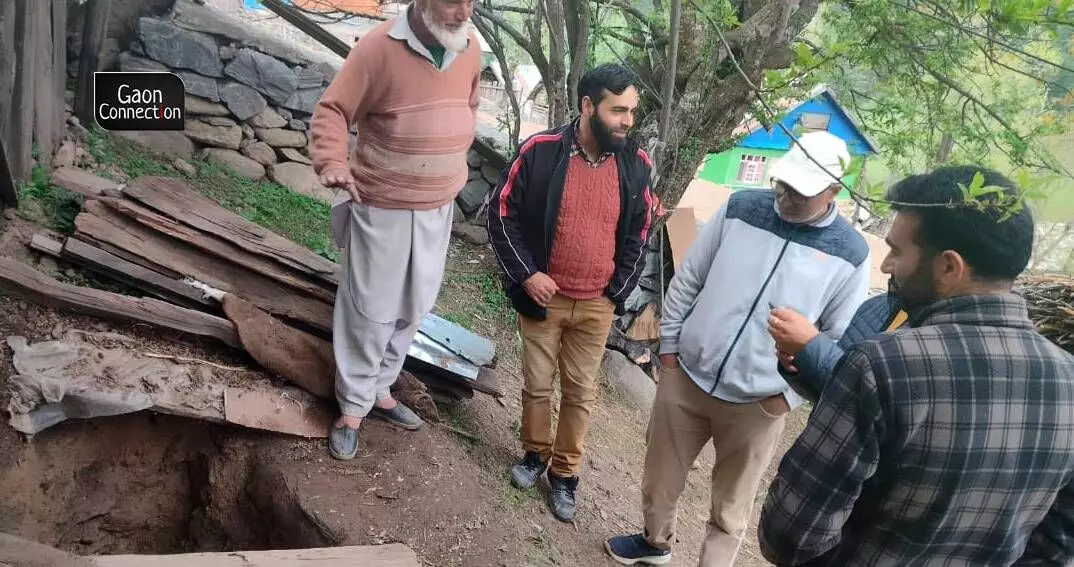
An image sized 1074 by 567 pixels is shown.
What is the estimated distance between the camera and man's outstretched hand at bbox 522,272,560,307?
9.31 feet

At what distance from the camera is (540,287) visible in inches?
112

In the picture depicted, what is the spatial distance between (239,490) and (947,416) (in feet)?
8.96

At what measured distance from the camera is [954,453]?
146 centimetres

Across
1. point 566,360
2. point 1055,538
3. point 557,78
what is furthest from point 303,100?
point 1055,538

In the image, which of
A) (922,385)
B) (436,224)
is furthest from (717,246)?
(922,385)

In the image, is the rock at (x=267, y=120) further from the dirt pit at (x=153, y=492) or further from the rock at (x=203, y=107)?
the dirt pit at (x=153, y=492)

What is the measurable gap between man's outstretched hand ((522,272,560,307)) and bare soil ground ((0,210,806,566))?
96 cm

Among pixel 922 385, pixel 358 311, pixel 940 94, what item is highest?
pixel 940 94

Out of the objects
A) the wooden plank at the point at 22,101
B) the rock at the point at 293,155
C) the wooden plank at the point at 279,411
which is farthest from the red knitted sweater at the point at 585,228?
the rock at the point at 293,155

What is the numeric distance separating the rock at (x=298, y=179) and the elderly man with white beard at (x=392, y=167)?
3.55m

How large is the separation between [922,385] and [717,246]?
132cm

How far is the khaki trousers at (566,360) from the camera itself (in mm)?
3010

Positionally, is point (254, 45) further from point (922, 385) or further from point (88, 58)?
point (922, 385)

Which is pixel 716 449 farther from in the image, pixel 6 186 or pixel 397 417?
pixel 6 186
